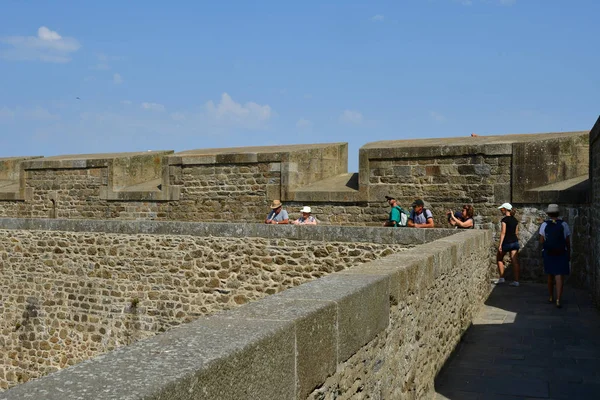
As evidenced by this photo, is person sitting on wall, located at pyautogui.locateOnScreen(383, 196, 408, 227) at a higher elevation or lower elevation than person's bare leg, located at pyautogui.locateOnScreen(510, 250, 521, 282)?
higher

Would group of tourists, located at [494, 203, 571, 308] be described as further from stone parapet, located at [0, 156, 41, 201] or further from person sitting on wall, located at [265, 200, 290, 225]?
stone parapet, located at [0, 156, 41, 201]

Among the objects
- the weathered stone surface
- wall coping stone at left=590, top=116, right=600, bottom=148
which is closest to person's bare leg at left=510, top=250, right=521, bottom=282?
wall coping stone at left=590, top=116, right=600, bottom=148

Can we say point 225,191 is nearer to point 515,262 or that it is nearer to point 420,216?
point 420,216

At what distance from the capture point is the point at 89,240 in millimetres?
A: 11695

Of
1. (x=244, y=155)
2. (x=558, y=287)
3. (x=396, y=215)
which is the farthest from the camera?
(x=244, y=155)

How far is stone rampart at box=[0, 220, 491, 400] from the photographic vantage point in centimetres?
205

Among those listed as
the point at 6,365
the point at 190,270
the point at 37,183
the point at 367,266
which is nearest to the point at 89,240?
the point at 190,270

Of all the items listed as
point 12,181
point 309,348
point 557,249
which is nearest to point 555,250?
point 557,249

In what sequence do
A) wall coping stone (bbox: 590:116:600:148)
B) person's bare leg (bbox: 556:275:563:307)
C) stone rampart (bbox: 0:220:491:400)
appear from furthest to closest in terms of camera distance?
1. person's bare leg (bbox: 556:275:563:307)
2. wall coping stone (bbox: 590:116:600:148)
3. stone rampart (bbox: 0:220:491:400)

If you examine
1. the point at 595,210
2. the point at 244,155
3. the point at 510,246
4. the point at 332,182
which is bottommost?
the point at 510,246

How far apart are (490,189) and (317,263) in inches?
162

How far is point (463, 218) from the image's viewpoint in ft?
38.6

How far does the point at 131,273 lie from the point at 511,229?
6491 millimetres

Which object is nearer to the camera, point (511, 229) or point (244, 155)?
point (511, 229)
